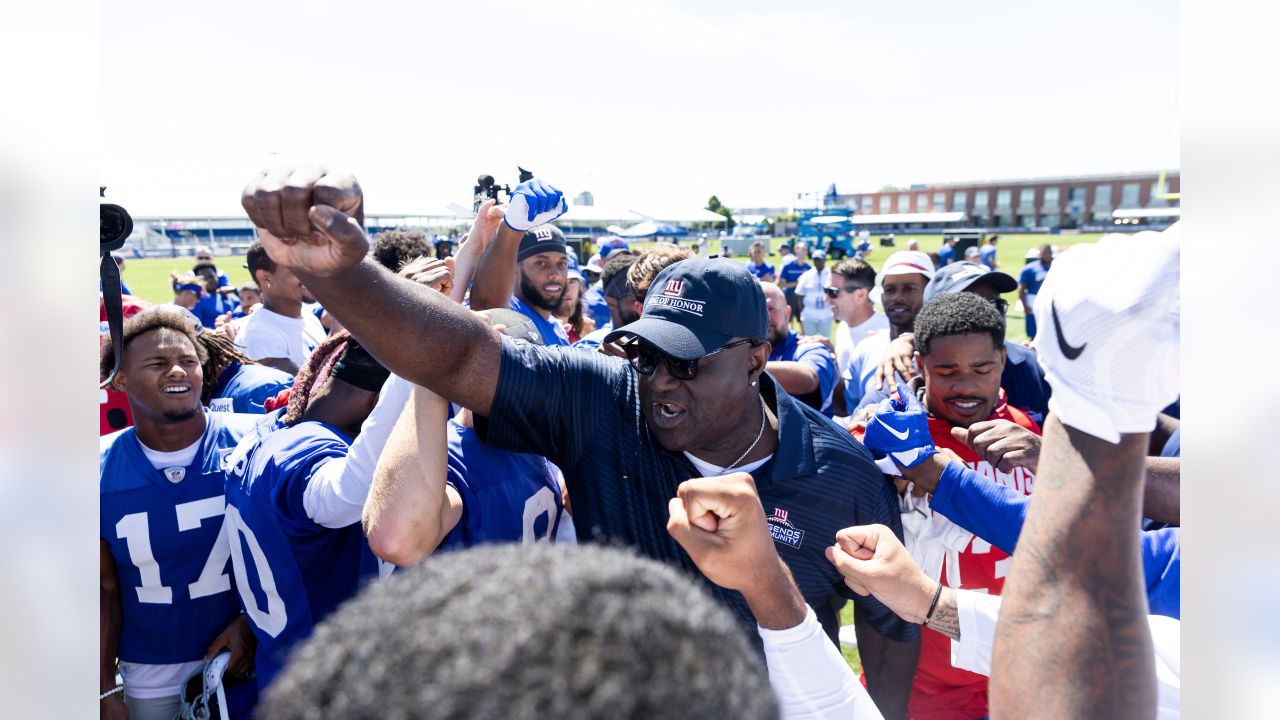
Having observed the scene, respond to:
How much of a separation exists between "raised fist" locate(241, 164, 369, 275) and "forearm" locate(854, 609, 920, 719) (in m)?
1.69

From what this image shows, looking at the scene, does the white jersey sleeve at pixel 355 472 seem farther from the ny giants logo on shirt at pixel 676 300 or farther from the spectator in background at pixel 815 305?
the spectator in background at pixel 815 305

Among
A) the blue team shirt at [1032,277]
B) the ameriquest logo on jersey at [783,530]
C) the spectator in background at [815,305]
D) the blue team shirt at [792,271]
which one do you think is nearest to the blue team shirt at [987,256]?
the blue team shirt at [792,271]

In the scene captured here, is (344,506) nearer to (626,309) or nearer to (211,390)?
(211,390)

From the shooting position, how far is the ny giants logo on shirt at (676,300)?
2.22 metres

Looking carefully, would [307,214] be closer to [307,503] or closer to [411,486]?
[411,486]

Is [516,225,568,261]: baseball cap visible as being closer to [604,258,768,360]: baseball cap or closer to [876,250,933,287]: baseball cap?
[876,250,933,287]: baseball cap

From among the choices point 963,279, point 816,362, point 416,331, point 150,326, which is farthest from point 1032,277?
point 416,331

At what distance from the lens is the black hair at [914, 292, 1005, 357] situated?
278 centimetres

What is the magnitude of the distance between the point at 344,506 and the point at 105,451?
129 centimetres

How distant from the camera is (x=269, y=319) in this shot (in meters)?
5.55

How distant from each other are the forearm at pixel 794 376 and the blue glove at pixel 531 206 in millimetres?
1729

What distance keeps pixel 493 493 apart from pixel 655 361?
59 centimetres

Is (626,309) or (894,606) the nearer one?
(894,606)
